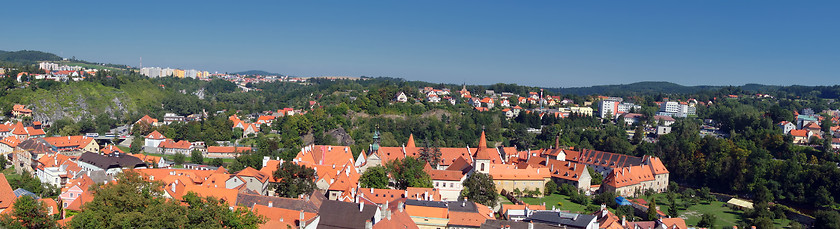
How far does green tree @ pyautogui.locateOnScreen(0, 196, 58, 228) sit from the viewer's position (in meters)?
27.8

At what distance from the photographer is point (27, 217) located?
1104 inches

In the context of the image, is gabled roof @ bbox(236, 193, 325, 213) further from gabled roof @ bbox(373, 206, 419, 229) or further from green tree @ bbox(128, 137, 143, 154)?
green tree @ bbox(128, 137, 143, 154)

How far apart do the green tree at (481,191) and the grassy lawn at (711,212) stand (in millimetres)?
14960

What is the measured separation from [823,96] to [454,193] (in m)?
150

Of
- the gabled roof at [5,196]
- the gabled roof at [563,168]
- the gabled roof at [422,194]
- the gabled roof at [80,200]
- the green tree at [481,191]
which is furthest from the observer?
the gabled roof at [563,168]

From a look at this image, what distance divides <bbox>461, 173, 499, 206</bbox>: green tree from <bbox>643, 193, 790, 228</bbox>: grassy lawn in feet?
49.1

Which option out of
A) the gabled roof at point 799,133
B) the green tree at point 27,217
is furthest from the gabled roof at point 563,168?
the green tree at point 27,217

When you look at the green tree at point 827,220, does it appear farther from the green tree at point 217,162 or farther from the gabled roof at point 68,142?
the gabled roof at point 68,142

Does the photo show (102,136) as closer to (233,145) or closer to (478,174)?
(233,145)

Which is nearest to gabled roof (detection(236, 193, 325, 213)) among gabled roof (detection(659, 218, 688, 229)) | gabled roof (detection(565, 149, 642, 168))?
gabled roof (detection(659, 218, 688, 229))

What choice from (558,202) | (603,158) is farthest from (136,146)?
(603,158)

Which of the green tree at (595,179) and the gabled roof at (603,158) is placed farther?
the gabled roof at (603,158)

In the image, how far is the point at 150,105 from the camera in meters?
109

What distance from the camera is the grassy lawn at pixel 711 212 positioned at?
47344 mm
